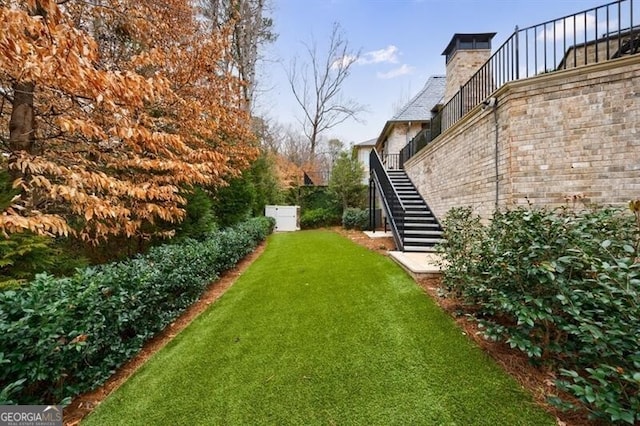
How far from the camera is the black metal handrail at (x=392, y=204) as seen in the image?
7.23 m

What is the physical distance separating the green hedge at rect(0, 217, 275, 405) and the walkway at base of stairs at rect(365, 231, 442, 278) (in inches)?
153

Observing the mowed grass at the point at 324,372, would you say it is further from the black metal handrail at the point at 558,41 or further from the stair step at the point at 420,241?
the black metal handrail at the point at 558,41

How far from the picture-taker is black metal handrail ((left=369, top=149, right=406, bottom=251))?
7.23 metres

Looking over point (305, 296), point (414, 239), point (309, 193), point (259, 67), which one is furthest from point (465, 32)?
point (309, 193)

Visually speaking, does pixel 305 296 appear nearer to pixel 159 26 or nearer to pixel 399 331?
pixel 399 331

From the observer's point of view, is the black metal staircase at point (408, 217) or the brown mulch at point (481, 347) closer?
the brown mulch at point (481, 347)

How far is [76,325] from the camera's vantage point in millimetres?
2281

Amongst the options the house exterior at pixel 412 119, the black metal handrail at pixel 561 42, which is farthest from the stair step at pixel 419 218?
the house exterior at pixel 412 119

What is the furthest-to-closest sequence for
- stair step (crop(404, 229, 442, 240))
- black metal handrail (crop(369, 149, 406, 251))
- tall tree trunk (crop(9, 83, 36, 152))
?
stair step (crop(404, 229, 442, 240))
black metal handrail (crop(369, 149, 406, 251))
tall tree trunk (crop(9, 83, 36, 152))

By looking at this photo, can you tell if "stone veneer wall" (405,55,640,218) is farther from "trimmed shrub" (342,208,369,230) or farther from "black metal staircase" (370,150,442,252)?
"trimmed shrub" (342,208,369,230)

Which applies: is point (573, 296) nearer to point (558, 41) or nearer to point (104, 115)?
point (104, 115)

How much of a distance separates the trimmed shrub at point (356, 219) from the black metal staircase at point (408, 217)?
283 cm

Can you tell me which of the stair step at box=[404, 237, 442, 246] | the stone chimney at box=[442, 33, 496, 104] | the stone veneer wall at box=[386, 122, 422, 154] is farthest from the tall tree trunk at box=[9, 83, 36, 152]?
the stone veneer wall at box=[386, 122, 422, 154]

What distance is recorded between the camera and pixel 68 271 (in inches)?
144
